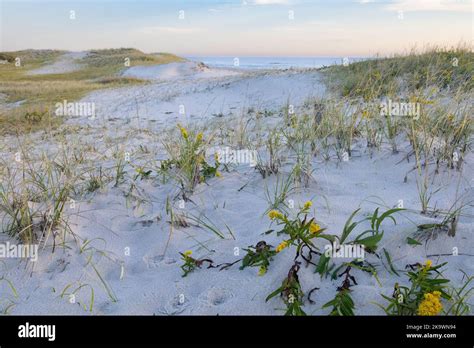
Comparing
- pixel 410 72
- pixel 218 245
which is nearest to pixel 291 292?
pixel 218 245

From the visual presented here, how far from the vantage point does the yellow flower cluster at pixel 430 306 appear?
5.34 feet

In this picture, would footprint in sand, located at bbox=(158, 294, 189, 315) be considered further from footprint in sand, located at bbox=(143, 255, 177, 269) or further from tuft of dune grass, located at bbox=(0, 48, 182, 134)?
tuft of dune grass, located at bbox=(0, 48, 182, 134)

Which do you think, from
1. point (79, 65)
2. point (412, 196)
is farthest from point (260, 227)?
point (79, 65)

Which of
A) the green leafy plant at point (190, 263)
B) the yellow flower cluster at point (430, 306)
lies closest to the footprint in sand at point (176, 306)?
the green leafy plant at point (190, 263)

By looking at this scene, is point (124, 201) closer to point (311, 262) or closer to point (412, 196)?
point (311, 262)

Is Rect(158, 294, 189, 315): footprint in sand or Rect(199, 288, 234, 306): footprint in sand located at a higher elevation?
Rect(199, 288, 234, 306): footprint in sand

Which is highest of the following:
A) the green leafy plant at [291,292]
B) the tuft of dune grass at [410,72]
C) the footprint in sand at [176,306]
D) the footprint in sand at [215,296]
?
the tuft of dune grass at [410,72]

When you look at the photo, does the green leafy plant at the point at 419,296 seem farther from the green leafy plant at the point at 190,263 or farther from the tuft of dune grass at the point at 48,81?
the tuft of dune grass at the point at 48,81

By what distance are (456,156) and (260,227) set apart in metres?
1.68

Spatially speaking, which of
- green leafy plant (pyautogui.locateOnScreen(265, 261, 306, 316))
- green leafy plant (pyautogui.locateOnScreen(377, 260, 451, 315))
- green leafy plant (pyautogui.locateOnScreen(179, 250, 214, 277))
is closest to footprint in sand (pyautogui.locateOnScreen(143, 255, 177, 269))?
green leafy plant (pyautogui.locateOnScreen(179, 250, 214, 277))

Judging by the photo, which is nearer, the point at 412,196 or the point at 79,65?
the point at 412,196

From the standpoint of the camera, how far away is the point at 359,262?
2.01 meters

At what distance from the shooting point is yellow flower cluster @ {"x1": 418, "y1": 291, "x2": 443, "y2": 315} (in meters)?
1.63
